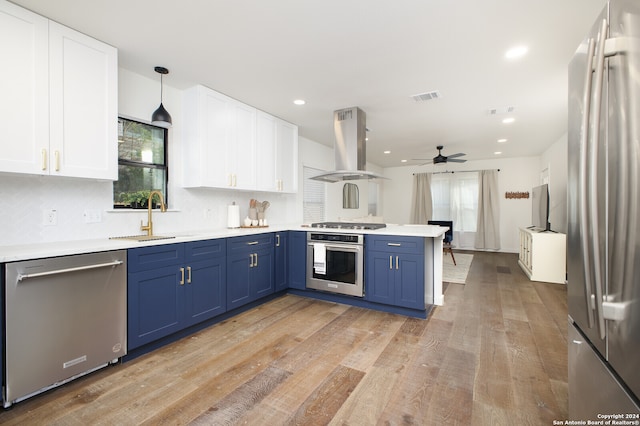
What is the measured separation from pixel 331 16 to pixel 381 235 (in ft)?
6.97

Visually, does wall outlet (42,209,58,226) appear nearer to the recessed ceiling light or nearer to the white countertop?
the white countertop

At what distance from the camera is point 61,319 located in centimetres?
191

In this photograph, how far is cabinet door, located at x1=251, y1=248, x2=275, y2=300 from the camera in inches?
135

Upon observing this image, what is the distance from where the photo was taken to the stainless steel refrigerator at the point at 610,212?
0.84 m

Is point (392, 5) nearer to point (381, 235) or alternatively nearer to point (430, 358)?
point (381, 235)

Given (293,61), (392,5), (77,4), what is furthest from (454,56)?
(77,4)

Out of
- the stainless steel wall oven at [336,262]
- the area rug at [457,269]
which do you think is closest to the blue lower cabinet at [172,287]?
the stainless steel wall oven at [336,262]

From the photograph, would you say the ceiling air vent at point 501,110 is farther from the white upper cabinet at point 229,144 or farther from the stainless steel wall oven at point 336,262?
the white upper cabinet at point 229,144

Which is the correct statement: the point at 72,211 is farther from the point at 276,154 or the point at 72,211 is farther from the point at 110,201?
the point at 276,154

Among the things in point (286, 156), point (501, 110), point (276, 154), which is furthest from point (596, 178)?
point (286, 156)

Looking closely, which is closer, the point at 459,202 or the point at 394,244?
the point at 394,244

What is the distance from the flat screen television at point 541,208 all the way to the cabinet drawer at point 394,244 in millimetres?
3475

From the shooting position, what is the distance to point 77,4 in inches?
77.3

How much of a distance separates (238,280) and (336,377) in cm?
156
